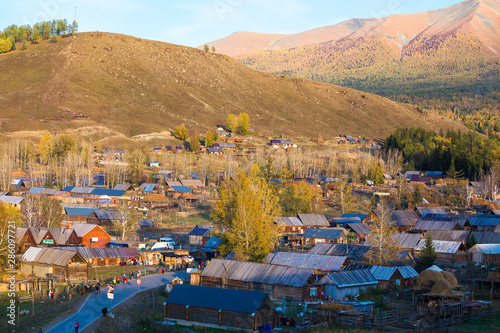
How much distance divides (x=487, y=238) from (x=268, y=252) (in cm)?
2576

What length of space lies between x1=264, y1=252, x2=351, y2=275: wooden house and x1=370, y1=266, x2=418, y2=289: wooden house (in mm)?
2670

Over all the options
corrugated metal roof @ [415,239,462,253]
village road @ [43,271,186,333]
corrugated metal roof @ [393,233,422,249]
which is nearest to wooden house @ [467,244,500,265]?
corrugated metal roof @ [415,239,462,253]

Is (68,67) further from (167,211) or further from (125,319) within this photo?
(125,319)

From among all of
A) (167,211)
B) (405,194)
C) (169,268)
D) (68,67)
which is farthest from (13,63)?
(169,268)

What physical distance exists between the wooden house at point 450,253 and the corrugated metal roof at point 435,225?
9.38 meters

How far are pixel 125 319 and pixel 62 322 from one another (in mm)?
3615

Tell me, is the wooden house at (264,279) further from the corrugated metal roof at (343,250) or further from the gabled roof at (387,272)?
the corrugated metal roof at (343,250)

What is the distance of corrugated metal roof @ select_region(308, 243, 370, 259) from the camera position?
164ft

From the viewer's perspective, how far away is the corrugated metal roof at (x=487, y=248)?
169ft

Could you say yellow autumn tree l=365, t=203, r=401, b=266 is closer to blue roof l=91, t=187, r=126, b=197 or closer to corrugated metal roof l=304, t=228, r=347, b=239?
corrugated metal roof l=304, t=228, r=347, b=239

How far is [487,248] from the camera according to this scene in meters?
52.1

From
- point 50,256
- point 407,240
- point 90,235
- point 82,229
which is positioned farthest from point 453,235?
point 82,229

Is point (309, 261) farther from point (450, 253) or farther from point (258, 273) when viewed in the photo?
point (450, 253)

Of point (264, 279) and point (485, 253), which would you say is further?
point (485, 253)
